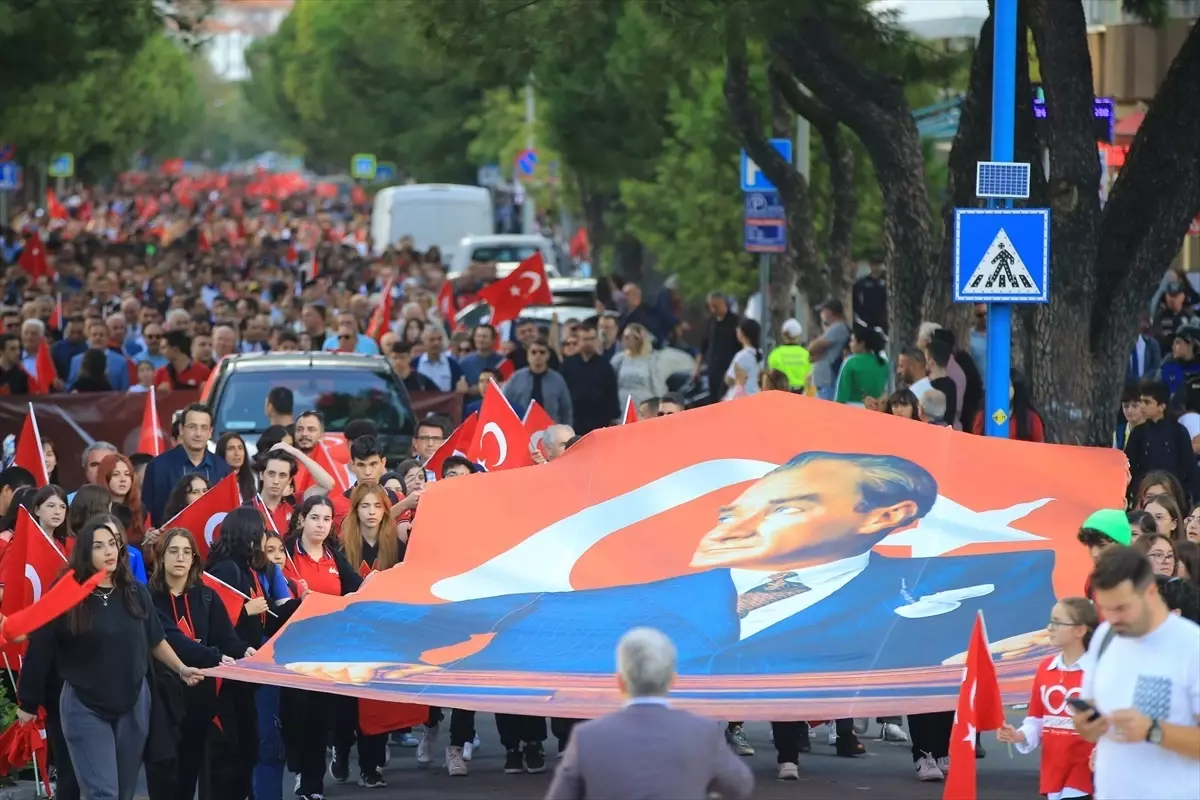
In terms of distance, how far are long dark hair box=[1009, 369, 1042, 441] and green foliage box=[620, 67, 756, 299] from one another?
14880 mm

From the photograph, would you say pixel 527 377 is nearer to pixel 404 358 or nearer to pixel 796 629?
pixel 404 358

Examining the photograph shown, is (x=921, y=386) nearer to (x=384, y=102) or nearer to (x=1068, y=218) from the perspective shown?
(x=1068, y=218)

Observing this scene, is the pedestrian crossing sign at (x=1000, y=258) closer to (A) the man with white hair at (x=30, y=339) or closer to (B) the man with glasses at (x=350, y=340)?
(B) the man with glasses at (x=350, y=340)

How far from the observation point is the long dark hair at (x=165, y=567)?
35.0 ft

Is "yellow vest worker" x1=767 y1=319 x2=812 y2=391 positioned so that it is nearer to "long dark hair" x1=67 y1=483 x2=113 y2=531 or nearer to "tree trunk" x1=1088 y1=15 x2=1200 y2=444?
"tree trunk" x1=1088 y1=15 x2=1200 y2=444

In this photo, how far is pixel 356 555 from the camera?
12523 mm

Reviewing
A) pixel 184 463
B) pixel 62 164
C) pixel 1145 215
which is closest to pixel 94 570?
pixel 184 463

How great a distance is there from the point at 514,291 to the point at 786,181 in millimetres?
3091

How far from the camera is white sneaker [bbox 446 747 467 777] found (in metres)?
12.7

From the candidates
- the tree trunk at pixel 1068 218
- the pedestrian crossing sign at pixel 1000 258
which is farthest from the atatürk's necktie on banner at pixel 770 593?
the tree trunk at pixel 1068 218

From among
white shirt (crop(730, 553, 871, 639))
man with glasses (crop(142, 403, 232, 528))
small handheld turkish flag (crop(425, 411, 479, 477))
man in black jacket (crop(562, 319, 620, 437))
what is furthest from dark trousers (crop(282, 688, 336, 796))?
man in black jacket (crop(562, 319, 620, 437))

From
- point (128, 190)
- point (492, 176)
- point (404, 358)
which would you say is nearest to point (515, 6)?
point (404, 358)

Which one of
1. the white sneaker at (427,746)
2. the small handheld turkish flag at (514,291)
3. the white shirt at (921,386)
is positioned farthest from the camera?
the small handheld turkish flag at (514,291)

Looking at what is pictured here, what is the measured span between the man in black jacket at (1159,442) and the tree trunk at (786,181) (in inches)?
429
